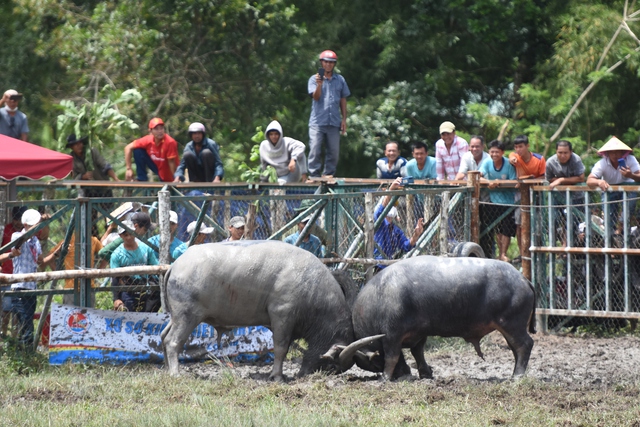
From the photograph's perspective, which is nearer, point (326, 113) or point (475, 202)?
point (475, 202)

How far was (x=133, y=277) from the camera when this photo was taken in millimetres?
11922

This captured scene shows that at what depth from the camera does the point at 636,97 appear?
2195 cm

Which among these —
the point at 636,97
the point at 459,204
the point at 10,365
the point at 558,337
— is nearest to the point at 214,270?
the point at 10,365

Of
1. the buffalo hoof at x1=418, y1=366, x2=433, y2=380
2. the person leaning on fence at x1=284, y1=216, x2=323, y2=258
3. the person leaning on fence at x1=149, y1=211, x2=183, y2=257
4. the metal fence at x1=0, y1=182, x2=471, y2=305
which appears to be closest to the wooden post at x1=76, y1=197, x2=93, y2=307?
the metal fence at x1=0, y1=182, x2=471, y2=305

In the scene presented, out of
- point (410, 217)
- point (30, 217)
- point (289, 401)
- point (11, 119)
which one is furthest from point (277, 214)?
point (11, 119)

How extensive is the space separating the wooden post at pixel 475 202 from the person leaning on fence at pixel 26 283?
5537mm

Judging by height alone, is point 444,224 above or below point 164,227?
below

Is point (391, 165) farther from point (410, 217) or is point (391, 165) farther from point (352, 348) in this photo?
point (352, 348)

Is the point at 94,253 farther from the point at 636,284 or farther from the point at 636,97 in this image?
the point at 636,97

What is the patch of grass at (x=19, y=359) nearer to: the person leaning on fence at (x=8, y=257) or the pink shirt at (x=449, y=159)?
the person leaning on fence at (x=8, y=257)

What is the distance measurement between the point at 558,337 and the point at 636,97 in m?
9.34

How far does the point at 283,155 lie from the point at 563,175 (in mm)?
4126

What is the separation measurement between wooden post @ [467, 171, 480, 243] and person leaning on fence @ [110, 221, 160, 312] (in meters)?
4.29

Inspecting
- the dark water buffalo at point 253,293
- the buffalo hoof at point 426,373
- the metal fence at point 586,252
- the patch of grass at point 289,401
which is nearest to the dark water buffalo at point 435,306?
the buffalo hoof at point 426,373
